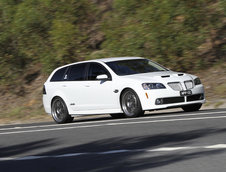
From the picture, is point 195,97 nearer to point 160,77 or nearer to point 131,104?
point 160,77

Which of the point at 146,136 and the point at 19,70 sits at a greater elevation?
the point at 19,70

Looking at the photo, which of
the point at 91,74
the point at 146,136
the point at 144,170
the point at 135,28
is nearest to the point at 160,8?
the point at 135,28

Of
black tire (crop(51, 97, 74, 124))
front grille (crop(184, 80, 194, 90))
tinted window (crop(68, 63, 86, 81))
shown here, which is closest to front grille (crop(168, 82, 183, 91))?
front grille (crop(184, 80, 194, 90))

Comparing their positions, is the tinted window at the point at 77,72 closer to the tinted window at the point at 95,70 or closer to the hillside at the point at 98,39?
the tinted window at the point at 95,70

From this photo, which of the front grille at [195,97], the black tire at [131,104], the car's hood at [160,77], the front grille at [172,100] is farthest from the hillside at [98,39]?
the black tire at [131,104]

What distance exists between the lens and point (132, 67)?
14664mm

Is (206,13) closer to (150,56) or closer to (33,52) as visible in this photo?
(150,56)

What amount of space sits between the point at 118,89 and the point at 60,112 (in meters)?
2.20

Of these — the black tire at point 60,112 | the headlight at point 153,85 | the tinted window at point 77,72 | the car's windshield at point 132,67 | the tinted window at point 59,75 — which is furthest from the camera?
the tinted window at point 59,75

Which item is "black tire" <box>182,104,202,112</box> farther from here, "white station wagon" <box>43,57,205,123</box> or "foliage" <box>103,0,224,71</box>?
"foliage" <box>103,0,224,71</box>

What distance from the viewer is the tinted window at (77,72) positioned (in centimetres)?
1522

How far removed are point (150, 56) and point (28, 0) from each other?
661cm

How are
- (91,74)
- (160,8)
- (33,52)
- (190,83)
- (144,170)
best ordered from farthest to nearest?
(33,52) < (160,8) < (91,74) < (190,83) < (144,170)

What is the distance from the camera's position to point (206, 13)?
21.2m
